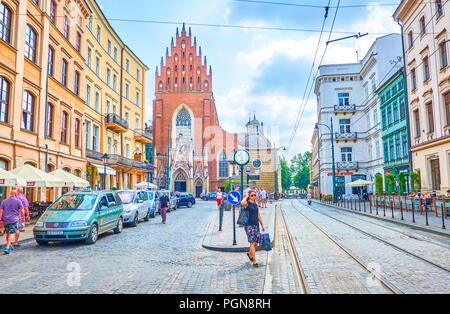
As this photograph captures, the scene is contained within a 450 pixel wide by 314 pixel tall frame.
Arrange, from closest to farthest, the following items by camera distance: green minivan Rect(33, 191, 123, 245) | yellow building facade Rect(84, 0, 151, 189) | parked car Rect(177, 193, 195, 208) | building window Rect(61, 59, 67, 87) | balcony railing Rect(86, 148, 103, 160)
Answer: green minivan Rect(33, 191, 123, 245)
building window Rect(61, 59, 67, 87)
balcony railing Rect(86, 148, 103, 160)
yellow building facade Rect(84, 0, 151, 189)
parked car Rect(177, 193, 195, 208)

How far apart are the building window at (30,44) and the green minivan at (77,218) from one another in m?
10.2

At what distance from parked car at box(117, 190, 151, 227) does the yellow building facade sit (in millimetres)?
7517

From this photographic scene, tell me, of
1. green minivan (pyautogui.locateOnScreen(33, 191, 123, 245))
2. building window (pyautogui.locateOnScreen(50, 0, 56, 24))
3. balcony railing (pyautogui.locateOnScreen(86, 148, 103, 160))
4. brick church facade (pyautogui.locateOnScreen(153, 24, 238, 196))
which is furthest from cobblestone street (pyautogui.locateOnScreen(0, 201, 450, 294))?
brick church facade (pyautogui.locateOnScreen(153, 24, 238, 196))

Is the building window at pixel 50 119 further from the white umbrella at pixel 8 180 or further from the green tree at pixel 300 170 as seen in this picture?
the green tree at pixel 300 170

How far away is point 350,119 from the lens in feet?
143

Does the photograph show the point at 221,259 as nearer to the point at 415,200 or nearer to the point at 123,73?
the point at 415,200

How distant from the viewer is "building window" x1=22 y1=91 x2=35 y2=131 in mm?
16938

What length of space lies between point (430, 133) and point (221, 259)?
20.2 meters

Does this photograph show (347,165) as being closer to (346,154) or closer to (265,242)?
(346,154)

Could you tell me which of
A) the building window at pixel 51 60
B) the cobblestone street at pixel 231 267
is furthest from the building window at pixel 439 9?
the building window at pixel 51 60

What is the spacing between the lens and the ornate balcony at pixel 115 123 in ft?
98.0

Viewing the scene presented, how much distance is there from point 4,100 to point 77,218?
908 centimetres

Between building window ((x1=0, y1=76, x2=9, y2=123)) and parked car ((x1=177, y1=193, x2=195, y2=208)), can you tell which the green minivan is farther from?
parked car ((x1=177, y1=193, x2=195, y2=208))

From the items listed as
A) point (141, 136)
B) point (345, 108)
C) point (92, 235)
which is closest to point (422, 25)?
point (345, 108)
